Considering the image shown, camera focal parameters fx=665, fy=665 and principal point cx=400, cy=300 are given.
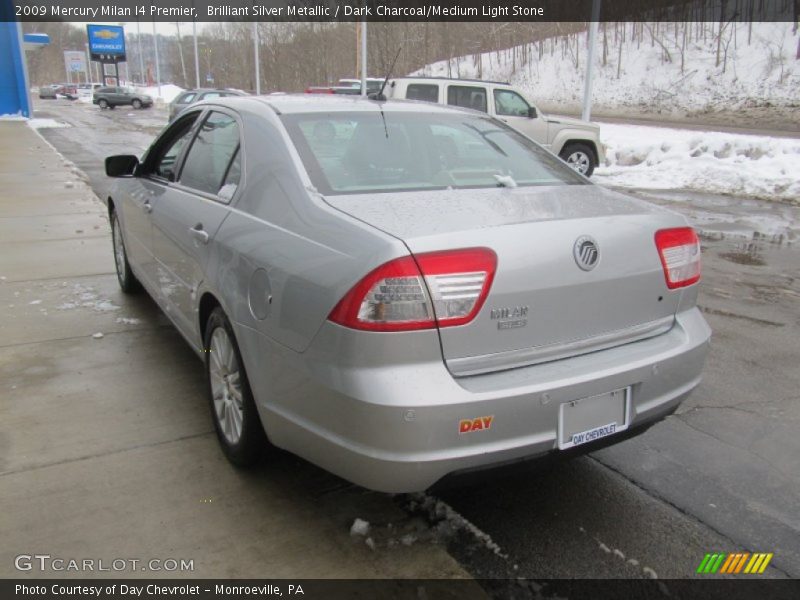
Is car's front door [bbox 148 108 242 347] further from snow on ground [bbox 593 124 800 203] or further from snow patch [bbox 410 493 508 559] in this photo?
snow on ground [bbox 593 124 800 203]

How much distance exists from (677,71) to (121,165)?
4081 cm

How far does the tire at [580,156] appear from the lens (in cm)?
1339

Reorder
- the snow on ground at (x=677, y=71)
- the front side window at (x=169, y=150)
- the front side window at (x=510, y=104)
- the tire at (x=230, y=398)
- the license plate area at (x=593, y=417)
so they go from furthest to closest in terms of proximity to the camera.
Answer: the snow on ground at (x=677, y=71) < the front side window at (x=510, y=104) < the front side window at (x=169, y=150) < the tire at (x=230, y=398) < the license plate area at (x=593, y=417)

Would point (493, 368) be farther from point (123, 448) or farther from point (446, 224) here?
point (123, 448)

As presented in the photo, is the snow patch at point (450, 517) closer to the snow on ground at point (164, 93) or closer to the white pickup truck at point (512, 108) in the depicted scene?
the white pickup truck at point (512, 108)

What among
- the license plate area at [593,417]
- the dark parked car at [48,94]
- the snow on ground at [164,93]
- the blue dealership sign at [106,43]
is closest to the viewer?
the license plate area at [593,417]

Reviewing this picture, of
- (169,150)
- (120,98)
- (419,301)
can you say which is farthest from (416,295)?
(120,98)

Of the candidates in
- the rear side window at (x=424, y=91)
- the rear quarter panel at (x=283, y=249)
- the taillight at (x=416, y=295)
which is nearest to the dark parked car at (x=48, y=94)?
the rear side window at (x=424, y=91)

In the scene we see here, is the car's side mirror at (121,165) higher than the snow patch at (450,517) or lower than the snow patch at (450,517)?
higher

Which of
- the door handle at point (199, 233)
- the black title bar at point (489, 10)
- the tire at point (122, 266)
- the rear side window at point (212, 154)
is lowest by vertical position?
the tire at point (122, 266)

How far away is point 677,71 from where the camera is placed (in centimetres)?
3906

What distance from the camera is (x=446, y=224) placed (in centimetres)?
236

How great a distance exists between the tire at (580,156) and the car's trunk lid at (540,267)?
11123mm

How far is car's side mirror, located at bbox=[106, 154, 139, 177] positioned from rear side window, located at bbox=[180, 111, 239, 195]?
107 centimetres
